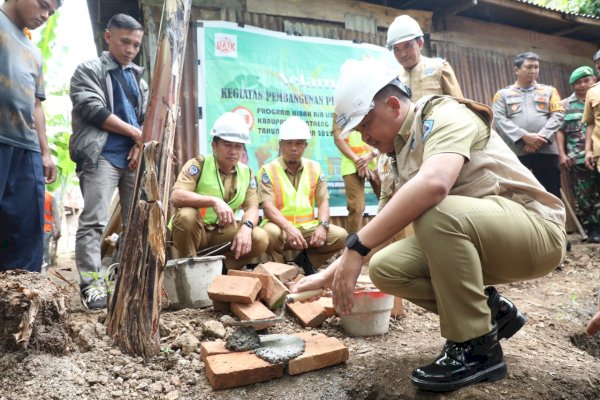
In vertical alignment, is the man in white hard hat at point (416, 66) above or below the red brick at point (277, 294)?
above

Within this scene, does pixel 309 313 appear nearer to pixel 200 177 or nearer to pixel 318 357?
pixel 318 357

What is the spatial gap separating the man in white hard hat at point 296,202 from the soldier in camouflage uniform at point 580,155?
3786 millimetres

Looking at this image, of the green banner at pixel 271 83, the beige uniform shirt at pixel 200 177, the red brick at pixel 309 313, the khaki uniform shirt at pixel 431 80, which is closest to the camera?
the red brick at pixel 309 313

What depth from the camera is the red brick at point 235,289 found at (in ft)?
8.93

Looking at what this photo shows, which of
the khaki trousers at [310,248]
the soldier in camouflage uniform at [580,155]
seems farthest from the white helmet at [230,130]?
the soldier in camouflage uniform at [580,155]

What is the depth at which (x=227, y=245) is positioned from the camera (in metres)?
3.76

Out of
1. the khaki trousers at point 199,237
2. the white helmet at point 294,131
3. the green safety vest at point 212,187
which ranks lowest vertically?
the khaki trousers at point 199,237

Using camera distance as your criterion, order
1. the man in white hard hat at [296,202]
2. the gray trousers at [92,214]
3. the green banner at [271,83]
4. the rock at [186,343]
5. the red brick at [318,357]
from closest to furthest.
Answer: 1. the red brick at [318,357]
2. the rock at [186,343]
3. the gray trousers at [92,214]
4. the man in white hard hat at [296,202]
5. the green banner at [271,83]

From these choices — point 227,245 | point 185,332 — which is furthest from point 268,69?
point 185,332

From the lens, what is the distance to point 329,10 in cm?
580

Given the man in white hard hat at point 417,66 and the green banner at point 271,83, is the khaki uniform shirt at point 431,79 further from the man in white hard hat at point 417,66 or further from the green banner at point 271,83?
the green banner at point 271,83

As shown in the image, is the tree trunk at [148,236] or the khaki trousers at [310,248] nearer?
the tree trunk at [148,236]

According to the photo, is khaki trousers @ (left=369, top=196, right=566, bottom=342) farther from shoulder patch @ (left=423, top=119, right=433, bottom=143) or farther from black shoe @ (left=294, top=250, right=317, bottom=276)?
black shoe @ (left=294, top=250, right=317, bottom=276)

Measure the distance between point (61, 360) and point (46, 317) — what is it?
198 mm
